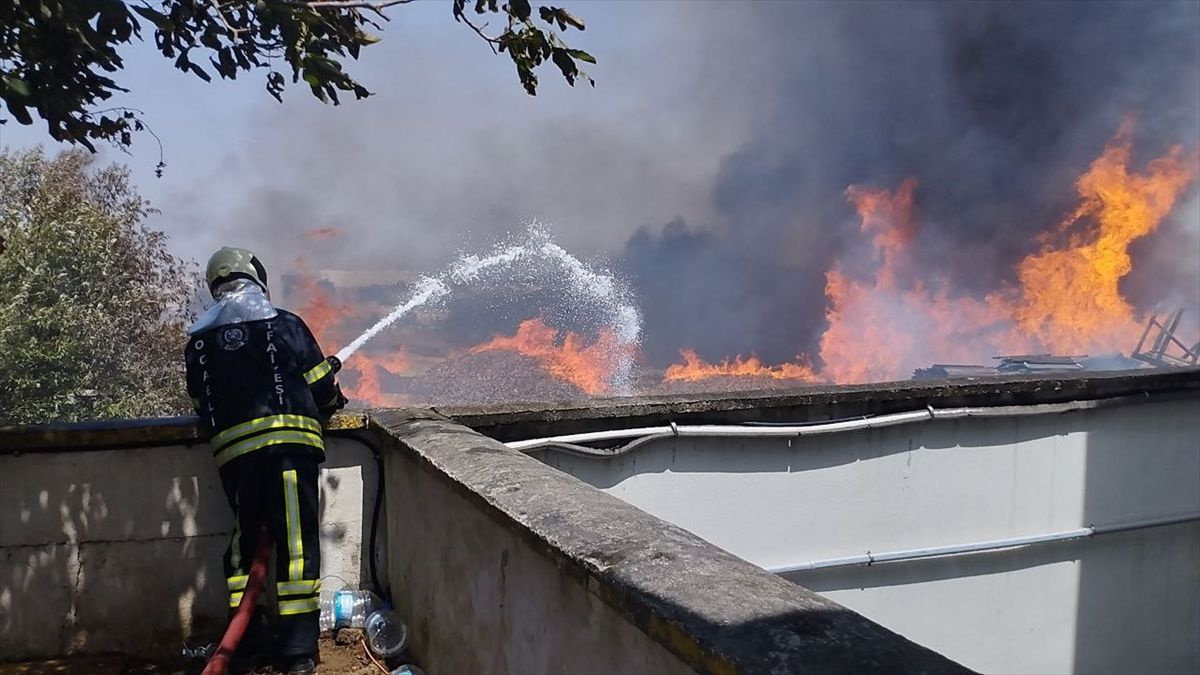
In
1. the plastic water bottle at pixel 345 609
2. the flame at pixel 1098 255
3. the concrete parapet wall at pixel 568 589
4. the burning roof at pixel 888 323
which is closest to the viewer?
the concrete parapet wall at pixel 568 589

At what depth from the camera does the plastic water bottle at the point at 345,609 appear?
3324 mm

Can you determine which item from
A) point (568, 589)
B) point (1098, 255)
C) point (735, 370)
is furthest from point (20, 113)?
point (1098, 255)

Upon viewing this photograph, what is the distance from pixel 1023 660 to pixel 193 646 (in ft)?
14.4

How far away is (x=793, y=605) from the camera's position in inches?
54.2

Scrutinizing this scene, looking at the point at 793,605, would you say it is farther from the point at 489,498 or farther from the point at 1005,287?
the point at 1005,287

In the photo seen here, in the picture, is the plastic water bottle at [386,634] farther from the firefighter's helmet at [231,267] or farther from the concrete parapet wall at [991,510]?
the firefighter's helmet at [231,267]

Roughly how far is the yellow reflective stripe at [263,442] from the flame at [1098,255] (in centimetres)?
2207

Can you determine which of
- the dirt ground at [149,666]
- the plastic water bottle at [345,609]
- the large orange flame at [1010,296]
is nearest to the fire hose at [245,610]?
the dirt ground at [149,666]

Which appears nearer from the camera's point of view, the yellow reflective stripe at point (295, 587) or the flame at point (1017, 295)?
the yellow reflective stripe at point (295, 587)

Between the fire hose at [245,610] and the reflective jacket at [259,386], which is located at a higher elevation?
the reflective jacket at [259,386]

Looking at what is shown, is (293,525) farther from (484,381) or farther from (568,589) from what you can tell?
(484,381)

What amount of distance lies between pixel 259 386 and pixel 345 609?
A: 94 centimetres

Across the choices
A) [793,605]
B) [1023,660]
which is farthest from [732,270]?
[793,605]

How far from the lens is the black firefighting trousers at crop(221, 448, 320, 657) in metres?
3.01
